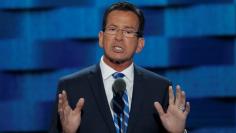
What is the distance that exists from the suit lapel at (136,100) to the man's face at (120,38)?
0.09 metres

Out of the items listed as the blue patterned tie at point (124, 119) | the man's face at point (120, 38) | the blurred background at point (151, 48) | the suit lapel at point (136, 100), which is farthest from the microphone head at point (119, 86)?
→ the blurred background at point (151, 48)

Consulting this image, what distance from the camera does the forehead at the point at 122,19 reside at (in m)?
1.92

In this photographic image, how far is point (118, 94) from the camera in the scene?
162cm

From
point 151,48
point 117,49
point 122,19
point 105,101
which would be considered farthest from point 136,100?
point 151,48

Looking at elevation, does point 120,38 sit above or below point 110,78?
above

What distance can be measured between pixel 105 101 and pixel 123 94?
155mm

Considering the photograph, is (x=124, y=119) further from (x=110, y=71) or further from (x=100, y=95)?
(x=110, y=71)

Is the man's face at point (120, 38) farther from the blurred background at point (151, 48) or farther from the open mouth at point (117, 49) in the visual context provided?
the blurred background at point (151, 48)

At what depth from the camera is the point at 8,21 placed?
Answer: 2805mm

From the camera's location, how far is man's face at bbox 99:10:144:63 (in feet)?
6.24

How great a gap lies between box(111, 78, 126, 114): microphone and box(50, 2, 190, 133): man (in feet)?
0.06

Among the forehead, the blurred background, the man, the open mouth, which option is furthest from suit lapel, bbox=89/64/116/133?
the blurred background

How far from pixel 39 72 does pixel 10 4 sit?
0.46 meters

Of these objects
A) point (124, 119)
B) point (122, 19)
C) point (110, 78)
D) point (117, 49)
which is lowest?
point (124, 119)
